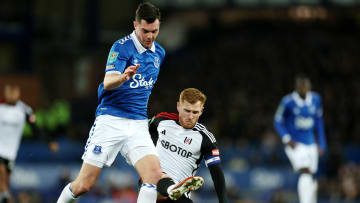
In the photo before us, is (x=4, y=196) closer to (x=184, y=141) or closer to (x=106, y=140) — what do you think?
(x=106, y=140)

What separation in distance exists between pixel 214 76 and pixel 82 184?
20003mm

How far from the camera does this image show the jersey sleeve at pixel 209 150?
6895 millimetres

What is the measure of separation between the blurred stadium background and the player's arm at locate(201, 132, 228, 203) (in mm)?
8352

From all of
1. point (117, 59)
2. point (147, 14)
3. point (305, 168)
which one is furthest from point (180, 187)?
point (305, 168)

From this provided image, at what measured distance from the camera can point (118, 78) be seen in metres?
6.23

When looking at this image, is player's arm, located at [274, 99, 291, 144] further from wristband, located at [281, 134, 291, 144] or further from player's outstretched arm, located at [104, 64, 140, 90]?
player's outstretched arm, located at [104, 64, 140, 90]

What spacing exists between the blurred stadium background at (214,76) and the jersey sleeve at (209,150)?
27.3 feet

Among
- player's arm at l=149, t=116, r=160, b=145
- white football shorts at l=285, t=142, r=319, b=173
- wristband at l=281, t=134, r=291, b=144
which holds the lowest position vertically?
white football shorts at l=285, t=142, r=319, b=173

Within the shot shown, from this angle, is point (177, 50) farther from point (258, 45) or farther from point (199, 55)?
point (258, 45)

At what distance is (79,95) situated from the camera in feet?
99.3

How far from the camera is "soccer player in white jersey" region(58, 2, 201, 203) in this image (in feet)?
21.7

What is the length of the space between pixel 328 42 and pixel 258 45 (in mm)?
2995

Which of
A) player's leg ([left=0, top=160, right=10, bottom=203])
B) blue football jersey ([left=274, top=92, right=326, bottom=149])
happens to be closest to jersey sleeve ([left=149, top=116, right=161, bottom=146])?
player's leg ([left=0, top=160, right=10, bottom=203])

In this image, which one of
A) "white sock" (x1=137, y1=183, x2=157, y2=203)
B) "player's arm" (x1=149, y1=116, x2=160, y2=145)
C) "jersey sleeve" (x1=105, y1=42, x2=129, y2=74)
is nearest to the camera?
"jersey sleeve" (x1=105, y1=42, x2=129, y2=74)
